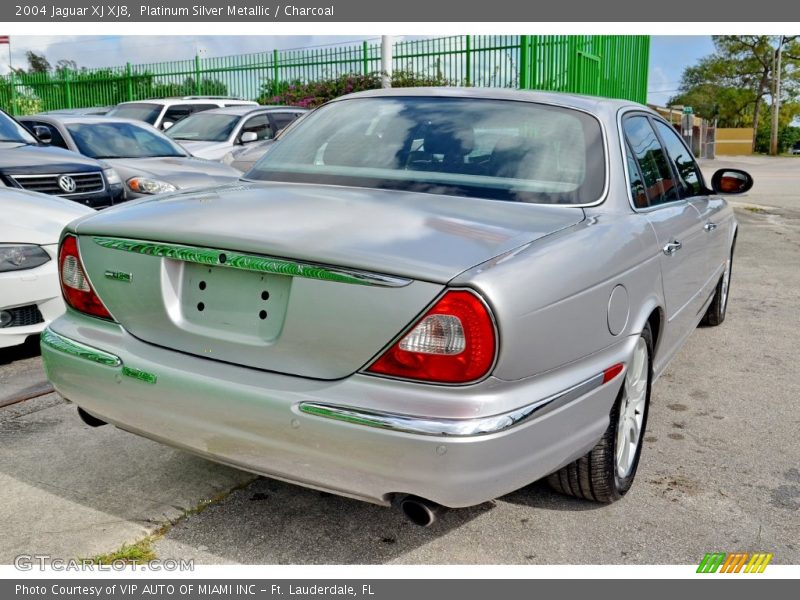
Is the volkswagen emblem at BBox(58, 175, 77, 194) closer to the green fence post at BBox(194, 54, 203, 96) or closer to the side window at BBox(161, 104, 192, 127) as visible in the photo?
the side window at BBox(161, 104, 192, 127)

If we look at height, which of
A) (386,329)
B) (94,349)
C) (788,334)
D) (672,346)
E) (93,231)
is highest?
(93,231)

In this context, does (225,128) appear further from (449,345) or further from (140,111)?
(449,345)

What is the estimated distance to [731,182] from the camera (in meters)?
5.02

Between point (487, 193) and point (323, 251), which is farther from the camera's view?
point (487, 193)

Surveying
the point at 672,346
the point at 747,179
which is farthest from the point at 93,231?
the point at 747,179

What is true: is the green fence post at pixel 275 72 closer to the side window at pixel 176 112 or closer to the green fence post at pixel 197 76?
the green fence post at pixel 197 76

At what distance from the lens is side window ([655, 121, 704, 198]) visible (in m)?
4.48

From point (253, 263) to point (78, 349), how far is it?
2.59 feet

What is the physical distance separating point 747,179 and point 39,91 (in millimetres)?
24321

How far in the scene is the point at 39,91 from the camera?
2522cm

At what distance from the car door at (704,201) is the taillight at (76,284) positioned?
287cm

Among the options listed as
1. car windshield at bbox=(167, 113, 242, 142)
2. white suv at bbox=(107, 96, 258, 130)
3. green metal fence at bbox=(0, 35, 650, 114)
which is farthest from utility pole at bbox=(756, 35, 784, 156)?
car windshield at bbox=(167, 113, 242, 142)

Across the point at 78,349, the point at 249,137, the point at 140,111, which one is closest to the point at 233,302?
the point at 78,349

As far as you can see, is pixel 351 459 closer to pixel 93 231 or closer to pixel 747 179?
pixel 93 231
